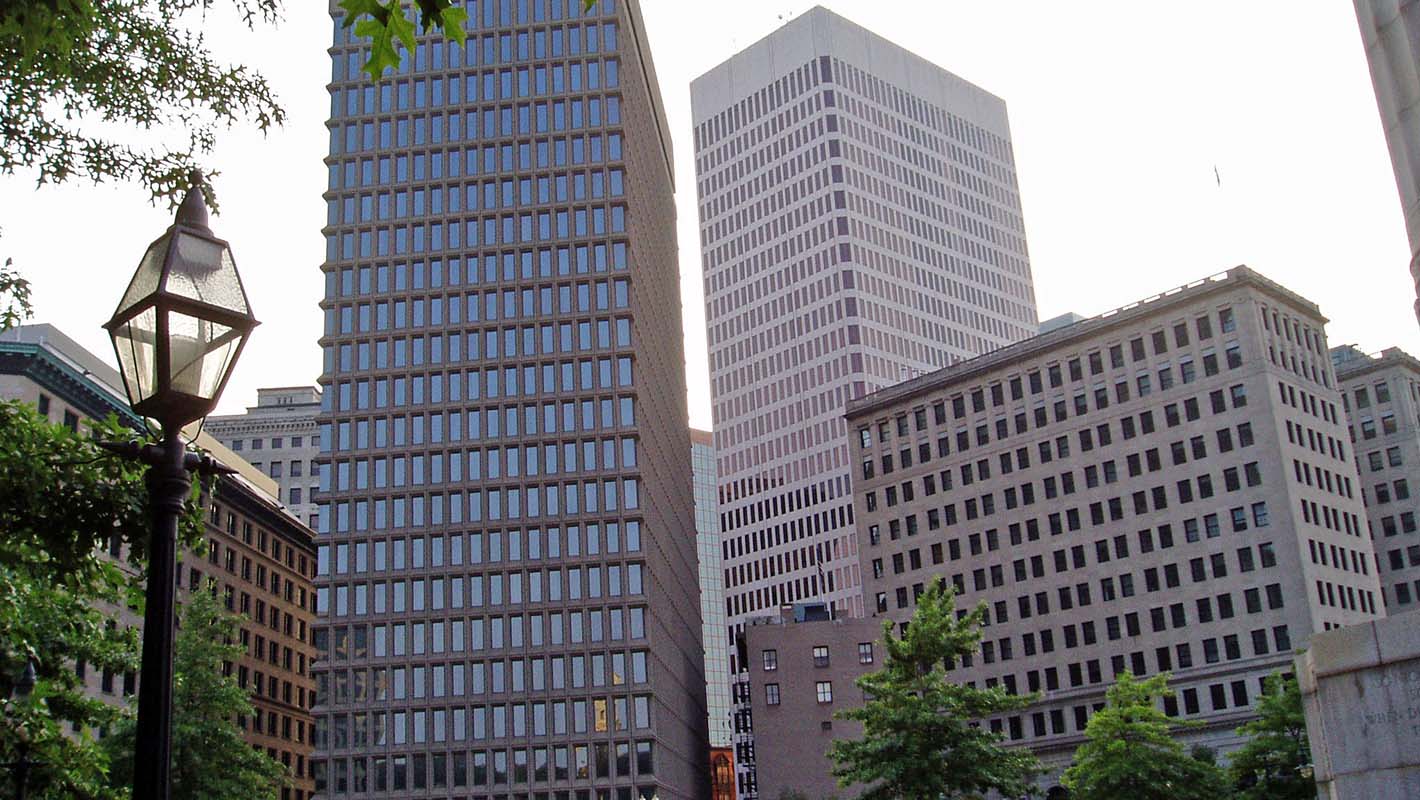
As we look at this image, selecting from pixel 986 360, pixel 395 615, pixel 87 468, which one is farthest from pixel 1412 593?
pixel 87 468

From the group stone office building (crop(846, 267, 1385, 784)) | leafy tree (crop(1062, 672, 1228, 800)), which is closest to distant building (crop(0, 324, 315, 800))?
stone office building (crop(846, 267, 1385, 784))

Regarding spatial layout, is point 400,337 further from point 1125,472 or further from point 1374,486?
point 1374,486

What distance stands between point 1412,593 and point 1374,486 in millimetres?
11515

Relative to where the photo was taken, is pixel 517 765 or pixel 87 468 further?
pixel 517 765

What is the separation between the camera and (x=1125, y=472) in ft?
375

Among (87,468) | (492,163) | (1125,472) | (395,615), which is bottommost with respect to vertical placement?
(87,468)

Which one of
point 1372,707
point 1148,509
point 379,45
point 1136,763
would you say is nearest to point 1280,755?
point 1136,763

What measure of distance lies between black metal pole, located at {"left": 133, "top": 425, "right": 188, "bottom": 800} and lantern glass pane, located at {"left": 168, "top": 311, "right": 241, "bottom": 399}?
1.00 ft

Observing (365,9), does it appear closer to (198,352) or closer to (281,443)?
(198,352)

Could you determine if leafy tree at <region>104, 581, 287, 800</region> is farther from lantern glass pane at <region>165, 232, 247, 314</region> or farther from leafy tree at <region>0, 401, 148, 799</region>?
lantern glass pane at <region>165, 232, 247, 314</region>

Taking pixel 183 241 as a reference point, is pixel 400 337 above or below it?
above

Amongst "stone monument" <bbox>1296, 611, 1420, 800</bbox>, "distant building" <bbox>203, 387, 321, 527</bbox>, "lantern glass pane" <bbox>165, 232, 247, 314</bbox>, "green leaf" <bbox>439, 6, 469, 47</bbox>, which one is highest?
"distant building" <bbox>203, 387, 321, 527</bbox>

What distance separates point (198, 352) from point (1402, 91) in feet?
60.6

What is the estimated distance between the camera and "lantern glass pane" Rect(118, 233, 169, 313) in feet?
28.0
